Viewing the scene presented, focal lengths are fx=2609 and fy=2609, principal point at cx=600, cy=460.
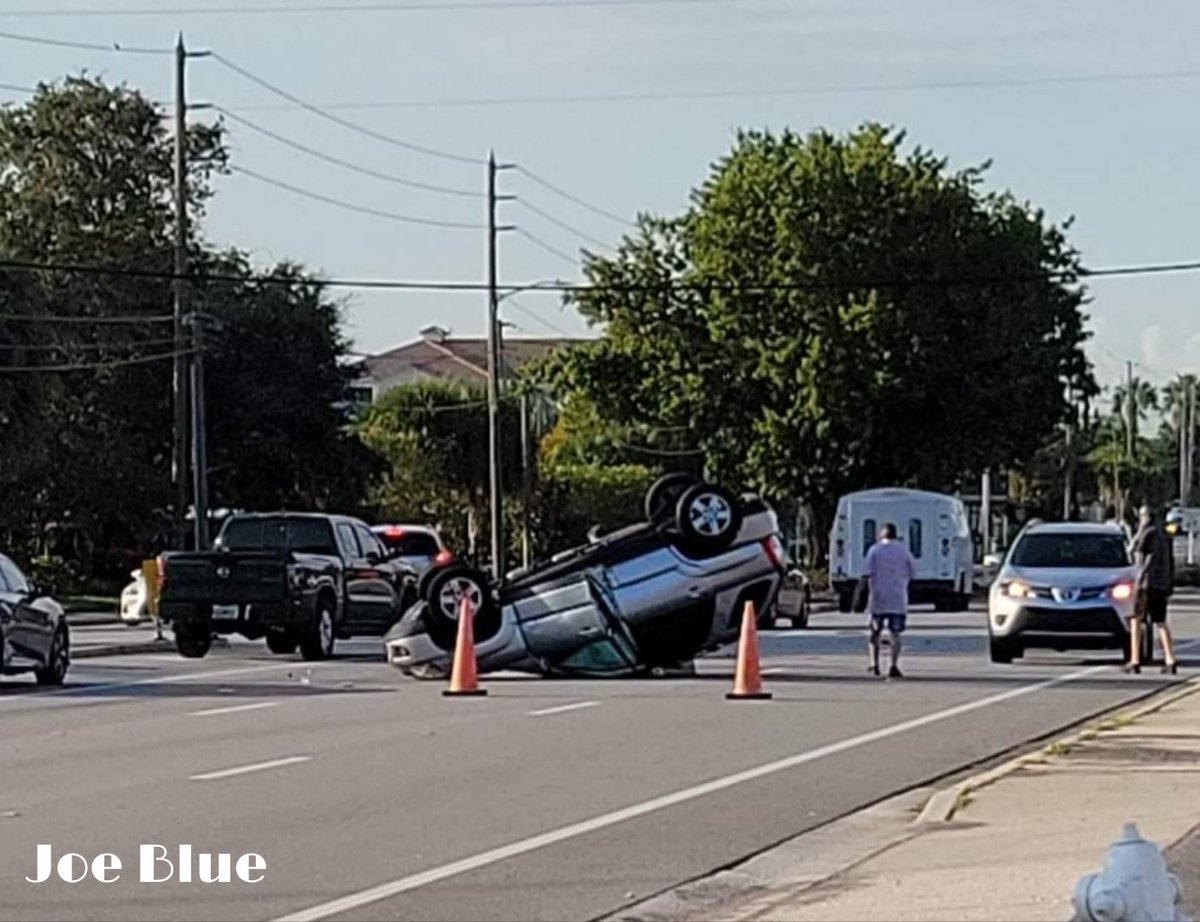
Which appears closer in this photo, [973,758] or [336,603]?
[973,758]

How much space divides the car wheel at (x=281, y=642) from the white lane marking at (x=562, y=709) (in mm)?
9546

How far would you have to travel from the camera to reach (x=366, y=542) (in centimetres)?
3584

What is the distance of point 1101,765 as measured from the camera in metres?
17.5

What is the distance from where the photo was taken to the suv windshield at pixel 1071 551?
31.2 m

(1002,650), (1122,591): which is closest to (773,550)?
(1002,650)

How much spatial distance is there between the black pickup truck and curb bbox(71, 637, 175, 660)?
39.9 inches

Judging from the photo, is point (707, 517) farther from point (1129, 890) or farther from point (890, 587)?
point (1129, 890)

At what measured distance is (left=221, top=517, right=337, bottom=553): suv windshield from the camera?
114ft

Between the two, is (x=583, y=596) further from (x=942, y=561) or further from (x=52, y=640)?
(x=942, y=561)

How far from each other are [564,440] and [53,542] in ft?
89.0

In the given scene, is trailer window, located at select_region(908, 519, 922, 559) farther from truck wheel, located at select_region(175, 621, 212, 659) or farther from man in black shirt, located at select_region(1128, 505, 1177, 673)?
man in black shirt, located at select_region(1128, 505, 1177, 673)

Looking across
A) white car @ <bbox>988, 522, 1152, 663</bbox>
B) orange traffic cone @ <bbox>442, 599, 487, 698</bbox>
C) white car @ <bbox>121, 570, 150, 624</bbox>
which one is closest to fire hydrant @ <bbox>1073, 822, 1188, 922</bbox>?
orange traffic cone @ <bbox>442, 599, 487, 698</bbox>

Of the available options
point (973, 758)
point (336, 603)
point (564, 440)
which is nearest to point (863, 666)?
point (336, 603)

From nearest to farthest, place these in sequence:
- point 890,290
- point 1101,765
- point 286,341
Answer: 1. point 1101,765
2. point 890,290
3. point 286,341
